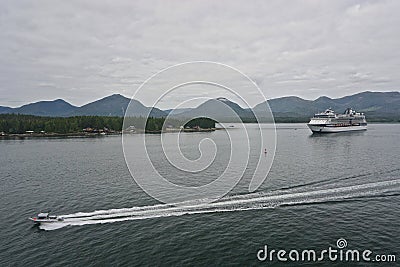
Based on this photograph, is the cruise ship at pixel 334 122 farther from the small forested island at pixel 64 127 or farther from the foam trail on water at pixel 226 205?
the foam trail on water at pixel 226 205

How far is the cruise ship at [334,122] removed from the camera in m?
122

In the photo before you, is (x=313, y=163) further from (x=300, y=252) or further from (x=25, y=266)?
(x=25, y=266)

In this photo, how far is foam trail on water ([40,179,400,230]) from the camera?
24.0 meters

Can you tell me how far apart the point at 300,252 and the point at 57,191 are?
3017 cm

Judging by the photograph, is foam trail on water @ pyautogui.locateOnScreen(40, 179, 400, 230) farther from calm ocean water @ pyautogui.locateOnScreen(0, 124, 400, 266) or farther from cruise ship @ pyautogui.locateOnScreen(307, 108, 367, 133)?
cruise ship @ pyautogui.locateOnScreen(307, 108, 367, 133)

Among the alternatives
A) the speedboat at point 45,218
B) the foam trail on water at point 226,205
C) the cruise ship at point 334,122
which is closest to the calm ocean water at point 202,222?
the foam trail on water at point 226,205

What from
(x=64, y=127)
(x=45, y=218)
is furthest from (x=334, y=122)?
(x=64, y=127)

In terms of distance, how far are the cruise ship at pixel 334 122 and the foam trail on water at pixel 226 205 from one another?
9706cm

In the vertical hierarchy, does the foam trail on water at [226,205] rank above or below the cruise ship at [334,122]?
below

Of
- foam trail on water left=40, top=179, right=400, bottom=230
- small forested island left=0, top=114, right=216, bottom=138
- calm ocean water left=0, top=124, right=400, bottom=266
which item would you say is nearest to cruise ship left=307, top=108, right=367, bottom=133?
small forested island left=0, top=114, right=216, bottom=138

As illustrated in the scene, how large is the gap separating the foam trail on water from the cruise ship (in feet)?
318

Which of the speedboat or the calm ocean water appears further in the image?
the speedboat

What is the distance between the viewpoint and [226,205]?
2653cm

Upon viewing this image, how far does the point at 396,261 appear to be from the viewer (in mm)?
16781
